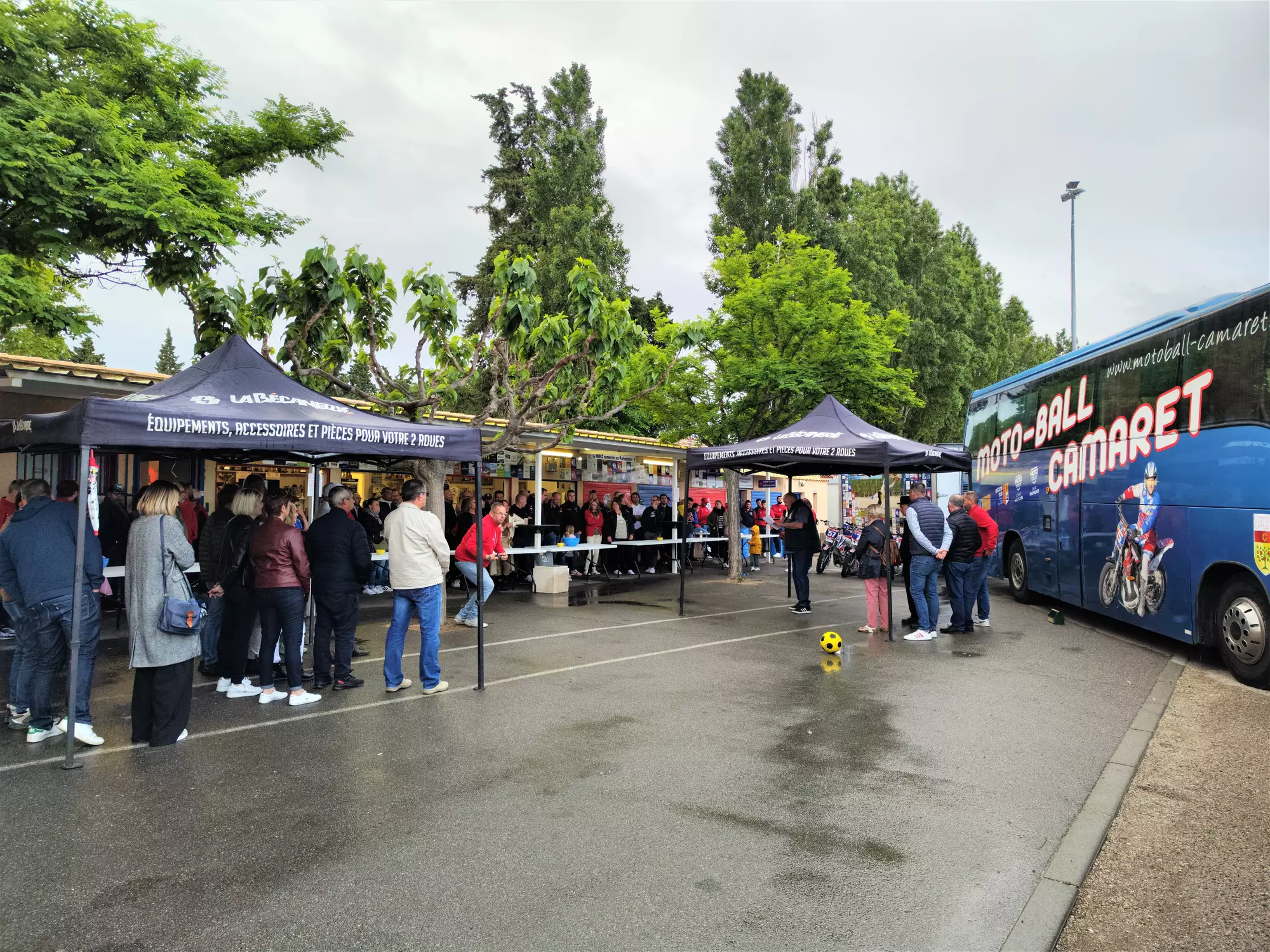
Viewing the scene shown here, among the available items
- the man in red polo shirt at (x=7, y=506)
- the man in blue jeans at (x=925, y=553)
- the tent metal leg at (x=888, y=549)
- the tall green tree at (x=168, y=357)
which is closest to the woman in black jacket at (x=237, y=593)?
the man in red polo shirt at (x=7, y=506)

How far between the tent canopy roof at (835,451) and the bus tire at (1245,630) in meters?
3.74

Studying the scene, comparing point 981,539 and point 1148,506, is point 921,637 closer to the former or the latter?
point 981,539

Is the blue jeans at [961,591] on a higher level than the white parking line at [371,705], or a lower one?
higher

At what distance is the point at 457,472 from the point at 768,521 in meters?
10.6

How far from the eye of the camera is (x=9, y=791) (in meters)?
4.83

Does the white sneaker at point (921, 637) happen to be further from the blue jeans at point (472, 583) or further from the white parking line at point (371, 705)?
the blue jeans at point (472, 583)

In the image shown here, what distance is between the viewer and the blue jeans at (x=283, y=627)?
6711 millimetres

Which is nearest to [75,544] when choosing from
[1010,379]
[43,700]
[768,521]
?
[43,700]

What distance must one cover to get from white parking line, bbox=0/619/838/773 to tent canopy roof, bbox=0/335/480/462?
210 centimetres

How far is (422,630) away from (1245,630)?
7.68 metres

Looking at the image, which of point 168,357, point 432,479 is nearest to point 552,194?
point 432,479

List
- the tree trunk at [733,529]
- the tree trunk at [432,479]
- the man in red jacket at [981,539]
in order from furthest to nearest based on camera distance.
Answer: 1. the tree trunk at [733,529]
2. the tree trunk at [432,479]
3. the man in red jacket at [981,539]

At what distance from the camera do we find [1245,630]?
7.71 meters

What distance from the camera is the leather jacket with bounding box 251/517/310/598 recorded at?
22.0ft
